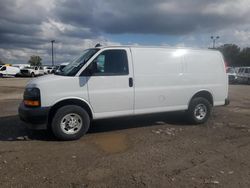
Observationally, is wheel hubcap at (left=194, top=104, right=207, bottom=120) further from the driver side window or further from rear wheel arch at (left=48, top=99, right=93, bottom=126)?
rear wheel arch at (left=48, top=99, right=93, bottom=126)

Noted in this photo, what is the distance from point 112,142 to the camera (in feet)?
21.3

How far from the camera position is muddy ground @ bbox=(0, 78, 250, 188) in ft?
14.4

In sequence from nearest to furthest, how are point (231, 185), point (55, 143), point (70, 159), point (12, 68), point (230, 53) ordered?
1. point (231, 185)
2. point (70, 159)
3. point (55, 143)
4. point (12, 68)
5. point (230, 53)

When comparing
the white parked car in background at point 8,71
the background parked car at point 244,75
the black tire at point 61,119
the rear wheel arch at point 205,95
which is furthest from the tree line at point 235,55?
A: the black tire at point 61,119

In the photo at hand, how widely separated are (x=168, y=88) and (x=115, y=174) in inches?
143

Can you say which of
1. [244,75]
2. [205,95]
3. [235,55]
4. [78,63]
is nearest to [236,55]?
[235,55]

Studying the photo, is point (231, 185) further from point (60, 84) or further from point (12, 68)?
point (12, 68)

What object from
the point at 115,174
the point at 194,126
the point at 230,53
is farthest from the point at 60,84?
the point at 230,53

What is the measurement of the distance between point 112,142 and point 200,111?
3.09 m

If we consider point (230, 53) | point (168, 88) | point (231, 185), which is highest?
point (230, 53)

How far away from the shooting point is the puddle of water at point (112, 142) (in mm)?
5934

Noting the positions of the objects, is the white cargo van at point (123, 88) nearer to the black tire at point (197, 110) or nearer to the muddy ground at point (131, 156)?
the black tire at point (197, 110)

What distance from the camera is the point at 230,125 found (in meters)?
8.23

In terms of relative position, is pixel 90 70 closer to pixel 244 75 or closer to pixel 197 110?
pixel 197 110
